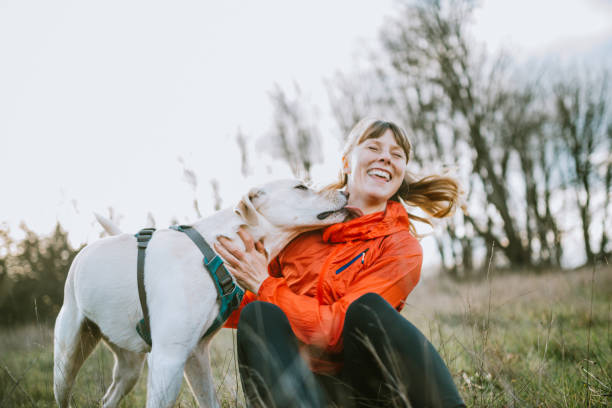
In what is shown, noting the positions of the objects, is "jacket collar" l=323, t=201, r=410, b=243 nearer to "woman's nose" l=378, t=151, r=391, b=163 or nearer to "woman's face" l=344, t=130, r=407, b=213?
"woman's face" l=344, t=130, r=407, b=213

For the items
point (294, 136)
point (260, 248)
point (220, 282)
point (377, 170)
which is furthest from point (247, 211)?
point (294, 136)

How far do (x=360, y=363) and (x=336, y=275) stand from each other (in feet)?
1.94

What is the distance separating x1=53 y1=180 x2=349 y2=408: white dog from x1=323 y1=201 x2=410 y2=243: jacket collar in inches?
6.0

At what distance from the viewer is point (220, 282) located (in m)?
2.53

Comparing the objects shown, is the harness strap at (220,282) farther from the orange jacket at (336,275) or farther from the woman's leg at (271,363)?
the woman's leg at (271,363)

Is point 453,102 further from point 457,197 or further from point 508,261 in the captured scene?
point 457,197

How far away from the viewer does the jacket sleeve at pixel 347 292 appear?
229 cm

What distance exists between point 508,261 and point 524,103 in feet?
20.4

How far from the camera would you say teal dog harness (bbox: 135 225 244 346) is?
99.5 inches

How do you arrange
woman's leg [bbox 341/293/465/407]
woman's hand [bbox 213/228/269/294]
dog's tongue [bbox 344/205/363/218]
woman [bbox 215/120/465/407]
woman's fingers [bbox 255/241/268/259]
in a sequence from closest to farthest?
1. woman's leg [bbox 341/293/465/407]
2. woman [bbox 215/120/465/407]
3. woman's hand [bbox 213/228/269/294]
4. woman's fingers [bbox 255/241/268/259]
5. dog's tongue [bbox 344/205/363/218]

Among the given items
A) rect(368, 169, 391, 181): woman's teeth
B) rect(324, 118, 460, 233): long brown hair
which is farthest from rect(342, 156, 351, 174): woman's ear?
rect(368, 169, 391, 181): woman's teeth

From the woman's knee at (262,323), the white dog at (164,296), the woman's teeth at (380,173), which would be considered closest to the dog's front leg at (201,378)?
the white dog at (164,296)

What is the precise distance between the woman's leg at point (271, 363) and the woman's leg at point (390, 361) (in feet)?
1.02

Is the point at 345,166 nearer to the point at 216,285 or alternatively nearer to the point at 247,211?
the point at 247,211
